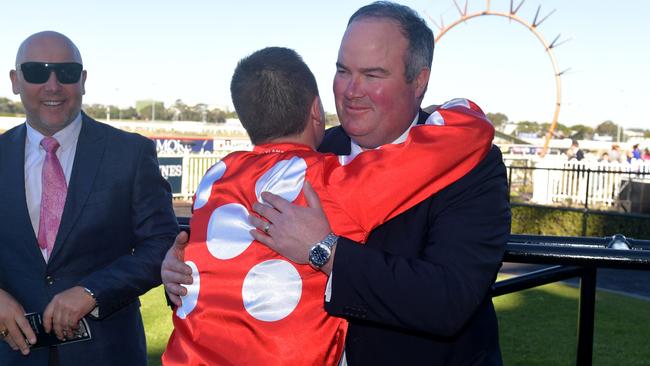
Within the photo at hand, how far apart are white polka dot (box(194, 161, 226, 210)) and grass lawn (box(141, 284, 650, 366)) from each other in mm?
3715

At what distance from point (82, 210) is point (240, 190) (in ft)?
3.40

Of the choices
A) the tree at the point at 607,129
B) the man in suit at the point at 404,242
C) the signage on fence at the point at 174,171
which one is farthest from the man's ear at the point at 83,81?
the tree at the point at 607,129

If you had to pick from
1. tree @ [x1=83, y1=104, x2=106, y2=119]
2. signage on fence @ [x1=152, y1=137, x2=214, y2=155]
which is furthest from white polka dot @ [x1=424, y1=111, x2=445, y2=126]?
tree @ [x1=83, y1=104, x2=106, y2=119]

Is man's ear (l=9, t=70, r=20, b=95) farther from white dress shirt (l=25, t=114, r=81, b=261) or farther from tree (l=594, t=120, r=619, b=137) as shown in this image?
tree (l=594, t=120, r=619, b=137)

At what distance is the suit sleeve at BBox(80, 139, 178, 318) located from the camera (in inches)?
93.7

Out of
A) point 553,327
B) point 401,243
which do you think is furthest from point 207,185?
point 553,327

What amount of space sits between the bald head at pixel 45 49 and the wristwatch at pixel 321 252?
1.52m

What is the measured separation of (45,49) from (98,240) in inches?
28.9

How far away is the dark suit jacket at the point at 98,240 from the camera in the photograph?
2434 millimetres

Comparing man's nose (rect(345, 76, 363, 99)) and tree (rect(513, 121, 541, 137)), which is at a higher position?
man's nose (rect(345, 76, 363, 99))

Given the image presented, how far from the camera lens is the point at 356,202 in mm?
1548

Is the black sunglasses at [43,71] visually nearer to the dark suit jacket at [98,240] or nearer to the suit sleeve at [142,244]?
the dark suit jacket at [98,240]

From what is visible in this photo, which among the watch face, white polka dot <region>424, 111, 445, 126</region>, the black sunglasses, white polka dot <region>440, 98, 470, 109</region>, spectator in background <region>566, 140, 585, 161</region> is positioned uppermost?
the black sunglasses

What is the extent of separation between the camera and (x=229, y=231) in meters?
1.65
